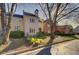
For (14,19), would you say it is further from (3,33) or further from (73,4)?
(73,4)

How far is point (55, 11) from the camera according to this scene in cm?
211

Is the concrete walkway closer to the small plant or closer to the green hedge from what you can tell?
the small plant

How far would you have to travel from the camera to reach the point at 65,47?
2.10 metres

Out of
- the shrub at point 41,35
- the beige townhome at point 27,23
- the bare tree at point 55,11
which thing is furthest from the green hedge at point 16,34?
the bare tree at point 55,11

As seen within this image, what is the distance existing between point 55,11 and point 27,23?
278 mm

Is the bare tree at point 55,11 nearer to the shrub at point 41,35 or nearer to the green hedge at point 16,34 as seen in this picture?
the shrub at point 41,35

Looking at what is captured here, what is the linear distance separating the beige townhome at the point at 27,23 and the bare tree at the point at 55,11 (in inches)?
3.3

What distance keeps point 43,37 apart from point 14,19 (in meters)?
0.31

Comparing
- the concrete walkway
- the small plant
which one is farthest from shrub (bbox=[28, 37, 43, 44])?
the concrete walkway

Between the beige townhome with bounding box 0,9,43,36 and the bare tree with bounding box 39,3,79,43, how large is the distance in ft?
0.28

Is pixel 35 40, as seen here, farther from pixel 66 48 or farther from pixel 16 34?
pixel 66 48

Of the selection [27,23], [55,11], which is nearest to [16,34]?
[27,23]

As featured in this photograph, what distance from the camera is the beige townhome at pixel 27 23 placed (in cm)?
208
